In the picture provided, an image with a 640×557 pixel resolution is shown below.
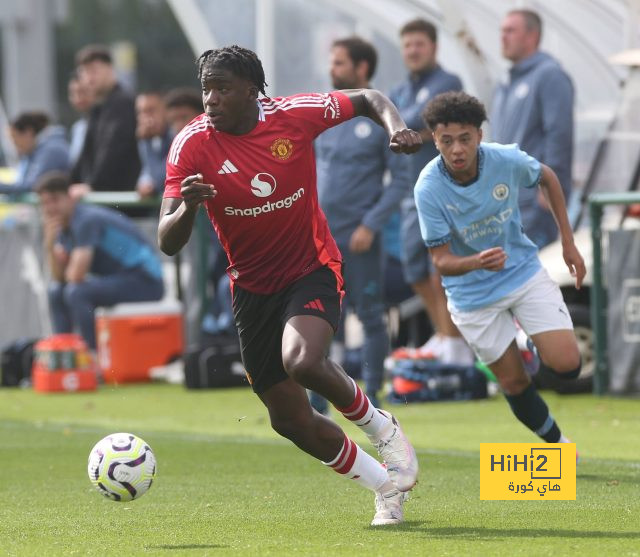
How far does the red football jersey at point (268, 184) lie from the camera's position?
7.12m

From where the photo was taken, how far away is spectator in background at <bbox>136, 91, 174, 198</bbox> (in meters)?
15.9

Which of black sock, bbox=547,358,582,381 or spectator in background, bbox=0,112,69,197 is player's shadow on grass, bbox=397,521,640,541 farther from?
spectator in background, bbox=0,112,69,197

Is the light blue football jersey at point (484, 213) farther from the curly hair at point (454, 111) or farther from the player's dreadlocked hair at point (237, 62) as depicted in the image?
the player's dreadlocked hair at point (237, 62)

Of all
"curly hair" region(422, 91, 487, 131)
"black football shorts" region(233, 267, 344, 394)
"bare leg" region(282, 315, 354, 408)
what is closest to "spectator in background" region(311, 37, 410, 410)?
"curly hair" region(422, 91, 487, 131)

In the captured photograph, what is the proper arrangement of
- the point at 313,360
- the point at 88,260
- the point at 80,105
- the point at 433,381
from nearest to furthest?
the point at 313,360, the point at 433,381, the point at 88,260, the point at 80,105

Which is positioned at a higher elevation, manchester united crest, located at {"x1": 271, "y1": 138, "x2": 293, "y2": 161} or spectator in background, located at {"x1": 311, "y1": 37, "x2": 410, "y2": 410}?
manchester united crest, located at {"x1": 271, "y1": 138, "x2": 293, "y2": 161}

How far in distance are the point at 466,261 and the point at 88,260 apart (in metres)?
7.79

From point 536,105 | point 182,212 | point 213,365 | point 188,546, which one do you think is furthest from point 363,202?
point 188,546

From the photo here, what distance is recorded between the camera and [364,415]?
7145mm

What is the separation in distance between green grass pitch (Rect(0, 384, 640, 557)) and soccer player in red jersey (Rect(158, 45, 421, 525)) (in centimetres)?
36

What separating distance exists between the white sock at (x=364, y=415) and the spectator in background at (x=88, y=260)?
8535 mm

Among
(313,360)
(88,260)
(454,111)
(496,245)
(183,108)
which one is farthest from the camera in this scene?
(88,260)

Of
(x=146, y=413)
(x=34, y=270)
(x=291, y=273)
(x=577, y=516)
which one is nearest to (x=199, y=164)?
(x=291, y=273)

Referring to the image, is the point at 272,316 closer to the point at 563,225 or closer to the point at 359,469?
the point at 359,469
